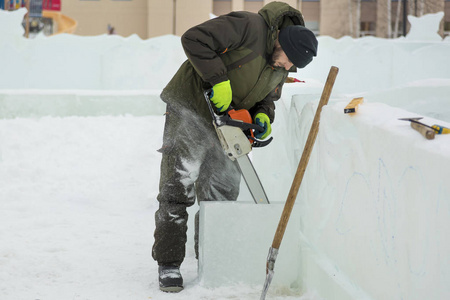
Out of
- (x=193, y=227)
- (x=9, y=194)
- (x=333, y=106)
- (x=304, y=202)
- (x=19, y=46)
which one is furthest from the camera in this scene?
(x=19, y=46)

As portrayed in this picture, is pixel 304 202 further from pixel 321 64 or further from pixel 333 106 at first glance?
pixel 321 64

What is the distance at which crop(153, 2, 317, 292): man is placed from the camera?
2924 mm

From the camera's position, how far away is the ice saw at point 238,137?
300 cm

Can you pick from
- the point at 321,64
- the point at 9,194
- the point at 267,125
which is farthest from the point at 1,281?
the point at 321,64

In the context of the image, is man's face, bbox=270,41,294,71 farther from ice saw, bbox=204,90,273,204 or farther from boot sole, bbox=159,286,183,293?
boot sole, bbox=159,286,183,293

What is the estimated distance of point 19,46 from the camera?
964cm

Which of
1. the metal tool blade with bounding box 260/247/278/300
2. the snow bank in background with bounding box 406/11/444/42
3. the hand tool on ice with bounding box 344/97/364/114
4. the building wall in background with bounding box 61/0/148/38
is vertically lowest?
→ the metal tool blade with bounding box 260/247/278/300

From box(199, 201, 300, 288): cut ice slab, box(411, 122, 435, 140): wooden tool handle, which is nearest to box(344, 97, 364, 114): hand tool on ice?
box(411, 122, 435, 140): wooden tool handle

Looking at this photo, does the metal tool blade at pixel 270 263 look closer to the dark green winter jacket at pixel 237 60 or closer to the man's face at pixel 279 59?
the dark green winter jacket at pixel 237 60

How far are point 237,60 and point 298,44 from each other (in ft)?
1.03

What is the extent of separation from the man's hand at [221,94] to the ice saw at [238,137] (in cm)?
5

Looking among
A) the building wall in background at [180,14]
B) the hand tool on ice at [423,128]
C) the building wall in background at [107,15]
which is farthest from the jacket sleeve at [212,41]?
the building wall in background at [107,15]

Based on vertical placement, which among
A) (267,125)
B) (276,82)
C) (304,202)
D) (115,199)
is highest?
(276,82)

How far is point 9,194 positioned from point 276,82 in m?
2.96
